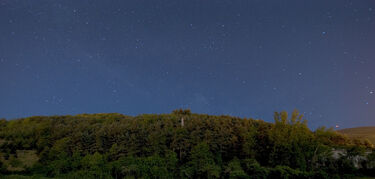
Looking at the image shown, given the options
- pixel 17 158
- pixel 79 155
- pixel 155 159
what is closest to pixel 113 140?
pixel 79 155

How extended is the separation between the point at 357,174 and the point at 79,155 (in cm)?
1277

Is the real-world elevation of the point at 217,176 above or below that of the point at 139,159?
below

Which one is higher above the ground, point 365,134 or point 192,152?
point 365,134

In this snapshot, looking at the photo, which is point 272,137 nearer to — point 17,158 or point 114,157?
point 114,157

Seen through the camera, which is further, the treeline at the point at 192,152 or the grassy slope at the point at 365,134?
the grassy slope at the point at 365,134

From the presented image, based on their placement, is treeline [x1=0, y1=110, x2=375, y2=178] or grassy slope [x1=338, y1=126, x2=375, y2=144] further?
grassy slope [x1=338, y1=126, x2=375, y2=144]

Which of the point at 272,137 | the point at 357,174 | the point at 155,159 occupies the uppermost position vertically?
the point at 272,137

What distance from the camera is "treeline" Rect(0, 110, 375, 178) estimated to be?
911cm

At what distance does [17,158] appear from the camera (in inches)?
472

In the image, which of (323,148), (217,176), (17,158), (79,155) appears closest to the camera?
(217,176)

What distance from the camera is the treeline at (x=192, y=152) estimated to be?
9.11m

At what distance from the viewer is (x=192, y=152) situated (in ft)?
32.3

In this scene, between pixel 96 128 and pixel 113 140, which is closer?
pixel 113 140

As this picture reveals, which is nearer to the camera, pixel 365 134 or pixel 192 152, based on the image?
pixel 192 152
